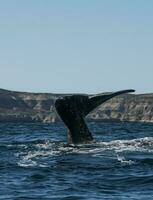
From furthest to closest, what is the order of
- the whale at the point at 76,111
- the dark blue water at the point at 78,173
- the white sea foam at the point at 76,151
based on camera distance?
1. the whale at the point at 76,111
2. the white sea foam at the point at 76,151
3. the dark blue water at the point at 78,173

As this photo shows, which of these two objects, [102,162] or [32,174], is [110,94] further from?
[32,174]

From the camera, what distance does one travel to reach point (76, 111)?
25.4 meters

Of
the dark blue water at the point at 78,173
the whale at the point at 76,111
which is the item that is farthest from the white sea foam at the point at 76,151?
the whale at the point at 76,111

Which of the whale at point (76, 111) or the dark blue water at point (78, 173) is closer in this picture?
the dark blue water at point (78, 173)

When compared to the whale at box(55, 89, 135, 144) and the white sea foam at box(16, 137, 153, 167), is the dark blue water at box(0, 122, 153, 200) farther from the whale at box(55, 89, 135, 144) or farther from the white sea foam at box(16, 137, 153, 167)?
the whale at box(55, 89, 135, 144)

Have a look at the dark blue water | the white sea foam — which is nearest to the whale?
the white sea foam

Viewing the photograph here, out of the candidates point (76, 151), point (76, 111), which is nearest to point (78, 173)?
point (76, 151)

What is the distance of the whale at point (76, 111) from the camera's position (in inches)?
985

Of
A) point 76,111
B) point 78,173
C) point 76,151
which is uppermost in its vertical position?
point 76,111

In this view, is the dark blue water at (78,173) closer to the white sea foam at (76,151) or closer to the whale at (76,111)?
the white sea foam at (76,151)

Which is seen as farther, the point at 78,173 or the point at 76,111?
the point at 76,111

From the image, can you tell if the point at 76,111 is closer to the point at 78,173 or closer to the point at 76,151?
the point at 76,151

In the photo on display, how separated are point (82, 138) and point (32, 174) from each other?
315 inches

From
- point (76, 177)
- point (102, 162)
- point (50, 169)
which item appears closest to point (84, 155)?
point (102, 162)
